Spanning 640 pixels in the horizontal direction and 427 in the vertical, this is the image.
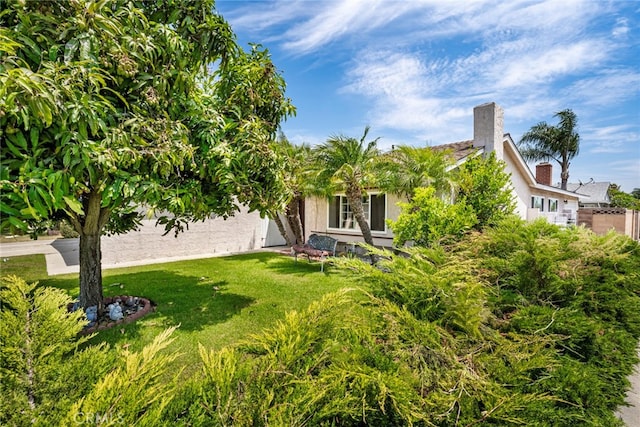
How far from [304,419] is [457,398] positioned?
0.86 m

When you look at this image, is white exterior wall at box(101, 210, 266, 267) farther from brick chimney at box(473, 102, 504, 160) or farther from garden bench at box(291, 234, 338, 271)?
brick chimney at box(473, 102, 504, 160)

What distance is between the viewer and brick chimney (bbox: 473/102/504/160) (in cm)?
1331

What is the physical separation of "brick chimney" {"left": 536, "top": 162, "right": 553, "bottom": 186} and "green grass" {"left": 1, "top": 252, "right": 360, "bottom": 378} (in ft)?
72.1

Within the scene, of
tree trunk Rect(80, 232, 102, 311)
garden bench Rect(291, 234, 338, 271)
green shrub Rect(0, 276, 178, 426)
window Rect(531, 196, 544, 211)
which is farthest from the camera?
window Rect(531, 196, 544, 211)

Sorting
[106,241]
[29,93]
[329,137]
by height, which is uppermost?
[329,137]

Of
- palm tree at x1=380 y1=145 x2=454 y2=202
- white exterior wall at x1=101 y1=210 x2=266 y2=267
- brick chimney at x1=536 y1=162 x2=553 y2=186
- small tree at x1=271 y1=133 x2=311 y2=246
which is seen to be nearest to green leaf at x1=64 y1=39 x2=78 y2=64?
small tree at x1=271 y1=133 x2=311 y2=246

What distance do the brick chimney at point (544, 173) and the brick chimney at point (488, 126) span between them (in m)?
13.8

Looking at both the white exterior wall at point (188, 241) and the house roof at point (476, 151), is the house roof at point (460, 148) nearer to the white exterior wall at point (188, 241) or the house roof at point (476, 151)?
the house roof at point (476, 151)

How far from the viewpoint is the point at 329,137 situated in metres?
11.6

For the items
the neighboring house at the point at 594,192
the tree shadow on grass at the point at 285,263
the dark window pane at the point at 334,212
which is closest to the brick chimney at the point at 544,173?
the dark window pane at the point at 334,212

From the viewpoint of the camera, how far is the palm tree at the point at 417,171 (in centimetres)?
1128

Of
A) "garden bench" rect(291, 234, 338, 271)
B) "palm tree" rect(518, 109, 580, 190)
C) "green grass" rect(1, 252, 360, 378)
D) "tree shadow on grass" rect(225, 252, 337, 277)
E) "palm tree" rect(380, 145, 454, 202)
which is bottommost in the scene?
"tree shadow on grass" rect(225, 252, 337, 277)

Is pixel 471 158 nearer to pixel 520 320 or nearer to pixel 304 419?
pixel 520 320

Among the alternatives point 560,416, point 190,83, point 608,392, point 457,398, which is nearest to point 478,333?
point 560,416
